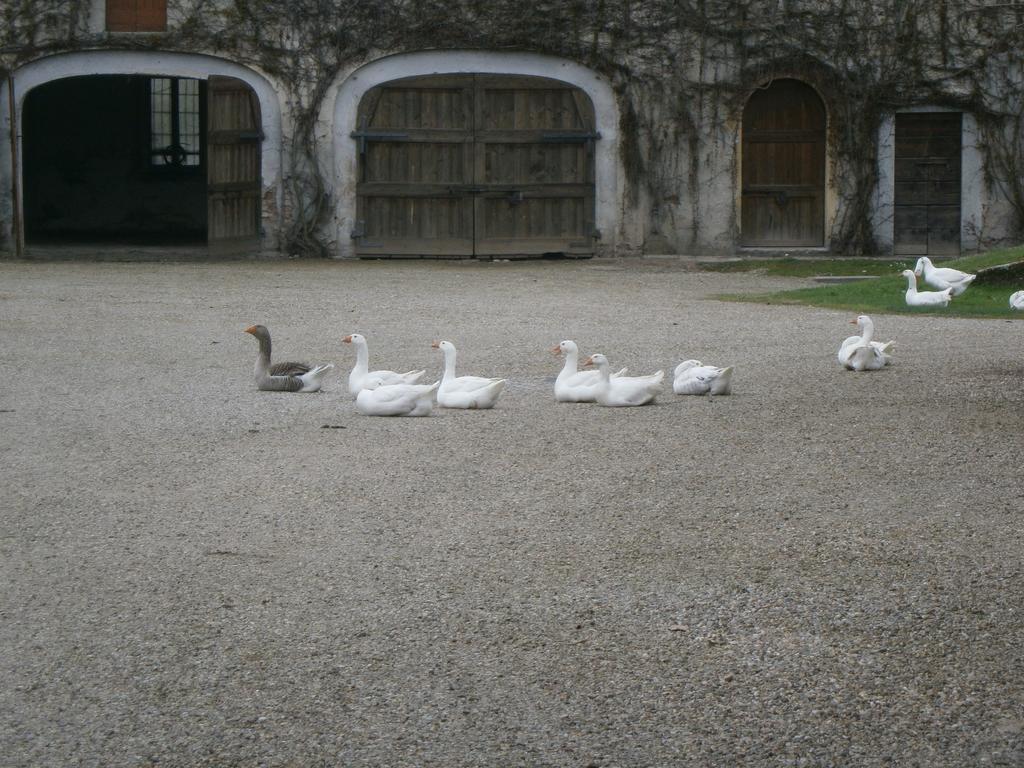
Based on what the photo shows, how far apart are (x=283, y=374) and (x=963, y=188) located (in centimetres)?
1437

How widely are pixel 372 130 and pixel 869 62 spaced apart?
690 cm

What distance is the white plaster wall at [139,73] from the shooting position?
2102 centimetres

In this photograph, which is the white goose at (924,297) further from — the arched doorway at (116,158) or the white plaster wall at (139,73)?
the arched doorway at (116,158)

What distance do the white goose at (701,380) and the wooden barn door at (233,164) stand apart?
12.2 m

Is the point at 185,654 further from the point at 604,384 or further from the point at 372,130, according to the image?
the point at 372,130

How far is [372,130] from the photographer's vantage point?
21.2m

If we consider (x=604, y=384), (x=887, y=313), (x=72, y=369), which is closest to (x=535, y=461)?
(x=604, y=384)

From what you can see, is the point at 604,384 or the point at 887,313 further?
the point at 887,313

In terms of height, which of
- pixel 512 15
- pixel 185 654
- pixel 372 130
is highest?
pixel 512 15

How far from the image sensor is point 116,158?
26656 mm

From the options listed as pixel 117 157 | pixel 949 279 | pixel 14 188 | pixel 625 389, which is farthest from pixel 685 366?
pixel 117 157

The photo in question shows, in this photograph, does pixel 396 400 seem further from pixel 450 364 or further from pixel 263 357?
pixel 263 357

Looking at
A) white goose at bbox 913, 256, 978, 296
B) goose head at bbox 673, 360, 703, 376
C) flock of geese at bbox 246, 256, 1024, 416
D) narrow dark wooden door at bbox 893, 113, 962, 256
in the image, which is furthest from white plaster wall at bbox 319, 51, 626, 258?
goose head at bbox 673, 360, 703, 376

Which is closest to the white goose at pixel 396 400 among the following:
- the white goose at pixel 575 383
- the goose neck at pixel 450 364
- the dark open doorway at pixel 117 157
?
the goose neck at pixel 450 364
